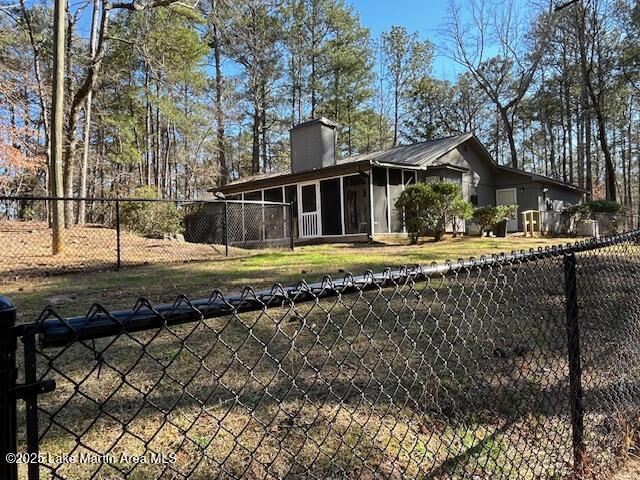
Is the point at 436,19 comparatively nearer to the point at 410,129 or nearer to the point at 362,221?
the point at 410,129

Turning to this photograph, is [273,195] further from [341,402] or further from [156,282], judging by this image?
[341,402]

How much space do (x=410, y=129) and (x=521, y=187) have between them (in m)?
13.9

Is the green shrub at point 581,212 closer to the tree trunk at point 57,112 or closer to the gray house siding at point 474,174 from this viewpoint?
the gray house siding at point 474,174

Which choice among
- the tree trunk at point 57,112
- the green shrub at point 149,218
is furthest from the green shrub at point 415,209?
the tree trunk at point 57,112

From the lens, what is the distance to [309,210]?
15.8 metres

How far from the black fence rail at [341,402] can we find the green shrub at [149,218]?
10.4 m

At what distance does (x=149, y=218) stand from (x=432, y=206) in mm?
8570

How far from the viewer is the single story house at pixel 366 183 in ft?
46.8

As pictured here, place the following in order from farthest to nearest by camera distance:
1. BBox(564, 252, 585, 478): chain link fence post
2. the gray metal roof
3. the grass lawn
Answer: the gray metal roof → the grass lawn → BBox(564, 252, 585, 478): chain link fence post

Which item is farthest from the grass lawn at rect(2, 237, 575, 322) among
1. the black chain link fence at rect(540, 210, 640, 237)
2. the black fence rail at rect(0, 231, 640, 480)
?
the black chain link fence at rect(540, 210, 640, 237)

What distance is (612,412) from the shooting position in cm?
254

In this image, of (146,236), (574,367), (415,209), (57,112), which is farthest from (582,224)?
(57,112)

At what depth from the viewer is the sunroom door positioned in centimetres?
1541

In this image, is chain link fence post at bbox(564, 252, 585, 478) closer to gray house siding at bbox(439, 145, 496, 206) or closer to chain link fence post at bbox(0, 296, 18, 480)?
chain link fence post at bbox(0, 296, 18, 480)
